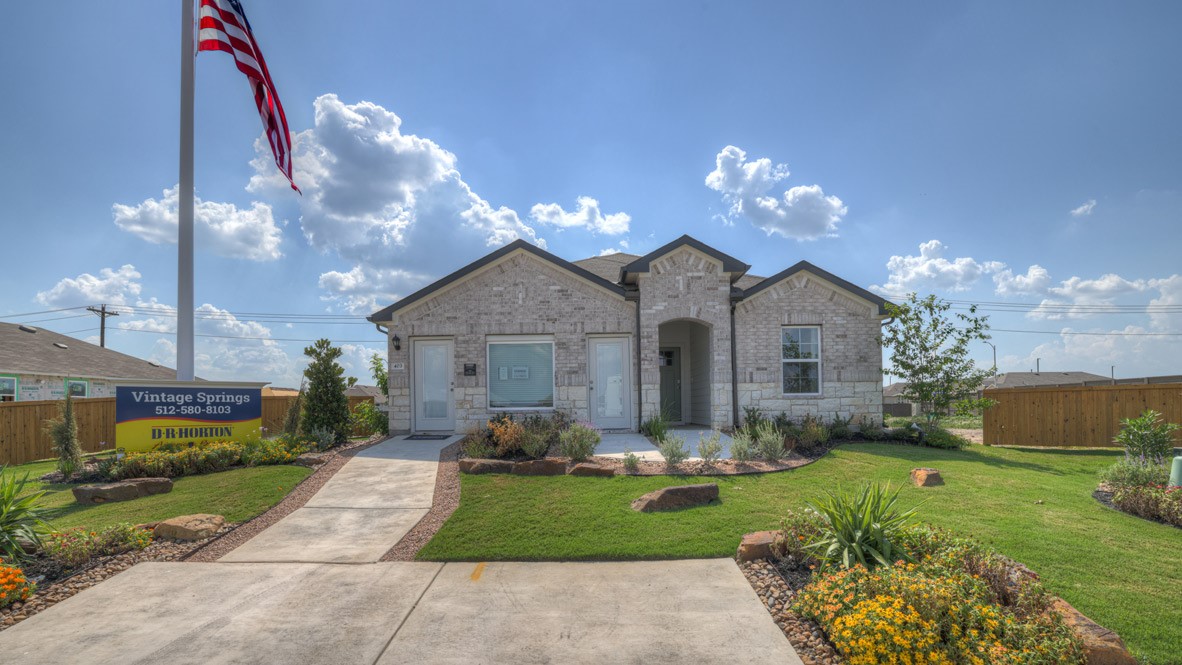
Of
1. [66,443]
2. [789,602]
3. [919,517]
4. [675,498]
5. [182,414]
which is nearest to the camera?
[789,602]

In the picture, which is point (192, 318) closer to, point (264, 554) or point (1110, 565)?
point (264, 554)

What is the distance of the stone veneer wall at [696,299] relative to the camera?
14156mm

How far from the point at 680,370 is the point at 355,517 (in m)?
11.5

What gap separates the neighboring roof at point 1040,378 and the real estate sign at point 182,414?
45.7m

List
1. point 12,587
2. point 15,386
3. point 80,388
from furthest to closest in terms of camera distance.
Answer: point 80,388, point 15,386, point 12,587

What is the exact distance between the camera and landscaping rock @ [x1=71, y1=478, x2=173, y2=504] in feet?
27.7

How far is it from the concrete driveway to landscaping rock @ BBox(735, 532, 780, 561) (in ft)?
0.94

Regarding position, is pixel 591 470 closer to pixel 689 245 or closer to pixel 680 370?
pixel 689 245

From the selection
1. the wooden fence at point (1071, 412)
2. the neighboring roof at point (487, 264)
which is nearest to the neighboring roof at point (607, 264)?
the neighboring roof at point (487, 264)

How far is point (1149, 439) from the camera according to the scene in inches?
399

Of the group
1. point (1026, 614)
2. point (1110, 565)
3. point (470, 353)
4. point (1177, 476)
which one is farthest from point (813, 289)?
point (1026, 614)

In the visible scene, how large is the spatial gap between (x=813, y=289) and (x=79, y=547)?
47.3ft

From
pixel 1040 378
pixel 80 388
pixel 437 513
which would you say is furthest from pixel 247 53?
pixel 1040 378

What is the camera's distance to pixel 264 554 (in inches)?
246
